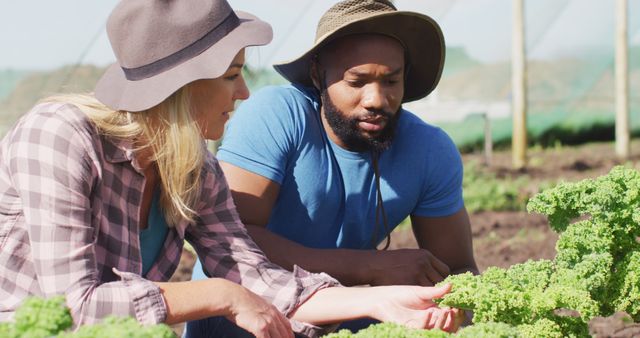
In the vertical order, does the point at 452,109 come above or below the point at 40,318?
below

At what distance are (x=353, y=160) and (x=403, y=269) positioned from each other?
21.5 inches

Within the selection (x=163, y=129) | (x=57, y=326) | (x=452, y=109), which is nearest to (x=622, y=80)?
(x=452, y=109)

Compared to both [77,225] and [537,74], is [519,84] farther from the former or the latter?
[77,225]

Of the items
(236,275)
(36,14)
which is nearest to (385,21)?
(236,275)

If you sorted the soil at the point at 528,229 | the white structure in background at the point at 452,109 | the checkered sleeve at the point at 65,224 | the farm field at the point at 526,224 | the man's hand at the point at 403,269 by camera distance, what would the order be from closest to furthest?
1. the checkered sleeve at the point at 65,224
2. the man's hand at the point at 403,269
3. the soil at the point at 528,229
4. the farm field at the point at 526,224
5. the white structure in background at the point at 452,109

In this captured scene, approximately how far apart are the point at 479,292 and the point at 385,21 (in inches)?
53.3

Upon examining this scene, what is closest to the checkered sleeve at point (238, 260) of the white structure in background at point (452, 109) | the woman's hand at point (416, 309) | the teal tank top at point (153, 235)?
the teal tank top at point (153, 235)

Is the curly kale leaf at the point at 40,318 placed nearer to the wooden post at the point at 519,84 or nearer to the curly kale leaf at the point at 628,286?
the curly kale leaf at the point at 628,286

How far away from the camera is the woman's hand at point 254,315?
2.76 m

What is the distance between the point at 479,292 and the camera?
2.79m

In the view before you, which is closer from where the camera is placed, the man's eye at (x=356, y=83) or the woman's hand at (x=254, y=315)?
the woman's hand at (x=254, y=315)

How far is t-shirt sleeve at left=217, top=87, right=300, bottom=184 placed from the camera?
372cm

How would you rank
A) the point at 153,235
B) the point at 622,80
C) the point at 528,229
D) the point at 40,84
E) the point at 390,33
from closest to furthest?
the point at 153,235, the point at 390,33, the point at 528,229, the point at 40,84, the point at 622,80

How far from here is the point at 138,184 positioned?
2.99 m
